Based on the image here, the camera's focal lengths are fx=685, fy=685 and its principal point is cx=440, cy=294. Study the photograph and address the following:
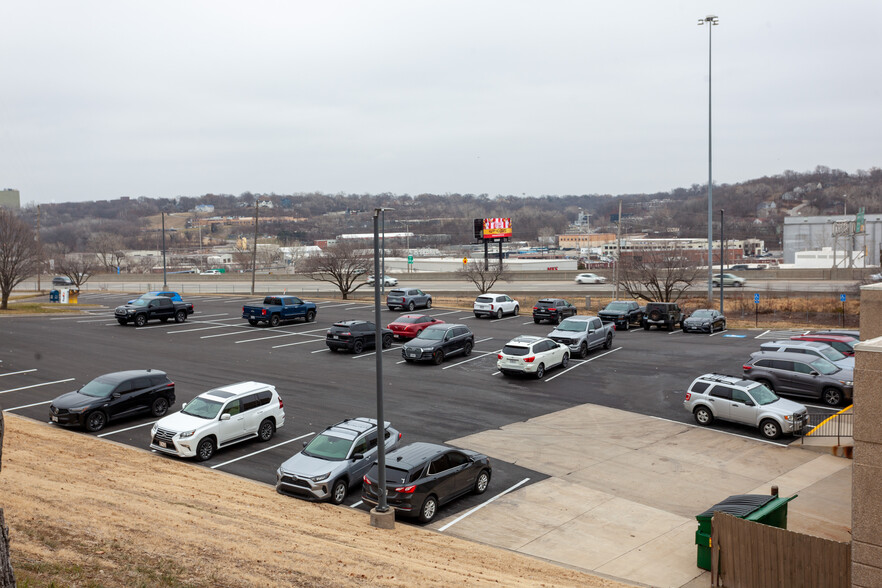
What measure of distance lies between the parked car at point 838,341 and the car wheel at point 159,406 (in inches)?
1010

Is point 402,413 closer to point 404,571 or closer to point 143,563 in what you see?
point 404,571

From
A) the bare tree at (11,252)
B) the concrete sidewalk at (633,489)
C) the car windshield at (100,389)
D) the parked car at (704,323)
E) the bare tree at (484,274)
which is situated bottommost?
the concrete sidewalk at (633,489)

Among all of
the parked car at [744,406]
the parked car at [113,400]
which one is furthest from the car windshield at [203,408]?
the parked car at [744,406]

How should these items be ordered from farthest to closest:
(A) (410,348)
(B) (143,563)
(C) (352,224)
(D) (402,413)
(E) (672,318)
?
1. (C) (352,224)
2. (E) (672,318)
3. (A) (410,348)
4. (D) (402,413)
5. (B) (143,563)

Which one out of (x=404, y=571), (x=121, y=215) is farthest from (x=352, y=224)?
(x=404, y=571)

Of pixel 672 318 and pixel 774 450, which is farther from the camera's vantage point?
pixel 672 318

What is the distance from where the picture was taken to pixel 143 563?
30.0ft

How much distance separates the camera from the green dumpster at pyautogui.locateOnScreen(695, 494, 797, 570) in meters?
12.3

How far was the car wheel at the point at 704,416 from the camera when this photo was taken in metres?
21.7

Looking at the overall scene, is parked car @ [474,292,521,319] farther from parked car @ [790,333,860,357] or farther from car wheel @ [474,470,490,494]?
car wheel @ [474,470,490,494]

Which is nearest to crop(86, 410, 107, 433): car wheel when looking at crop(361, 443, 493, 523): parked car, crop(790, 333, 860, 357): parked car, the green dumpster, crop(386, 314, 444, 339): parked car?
crop(361, 443, 493, 523): parked car

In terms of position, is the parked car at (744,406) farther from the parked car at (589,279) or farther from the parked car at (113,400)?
the parked car at (589,279)

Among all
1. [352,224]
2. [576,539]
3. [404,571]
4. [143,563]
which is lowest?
[576,539]

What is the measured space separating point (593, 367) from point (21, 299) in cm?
5147
